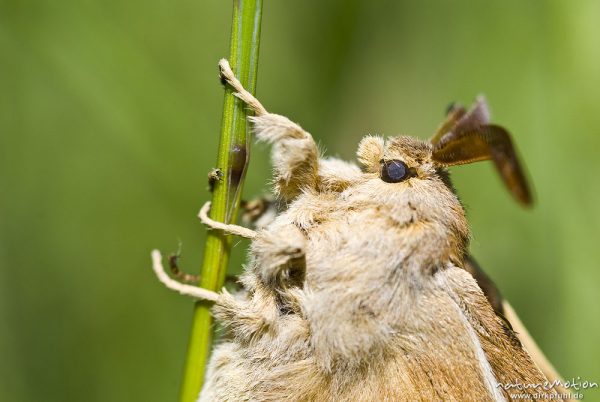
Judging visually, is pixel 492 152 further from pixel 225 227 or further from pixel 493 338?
pixel 225 227

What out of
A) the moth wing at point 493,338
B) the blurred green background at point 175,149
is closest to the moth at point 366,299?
the moth wing at point 493,338

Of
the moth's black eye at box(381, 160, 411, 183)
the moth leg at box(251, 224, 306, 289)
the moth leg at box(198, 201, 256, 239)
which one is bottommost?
the moth leg at box(251, 224, 306, 289)

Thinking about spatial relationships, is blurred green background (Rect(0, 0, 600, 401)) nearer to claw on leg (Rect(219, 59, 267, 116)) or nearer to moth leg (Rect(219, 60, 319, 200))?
moth leg (Rect(219, 60, 319, 200))

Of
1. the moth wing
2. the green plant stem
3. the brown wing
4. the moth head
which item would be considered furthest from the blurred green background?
the green plant stem

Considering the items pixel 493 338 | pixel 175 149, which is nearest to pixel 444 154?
pixel 493 338

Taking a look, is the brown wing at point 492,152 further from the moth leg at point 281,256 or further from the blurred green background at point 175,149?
the blurred green background at point 175,149

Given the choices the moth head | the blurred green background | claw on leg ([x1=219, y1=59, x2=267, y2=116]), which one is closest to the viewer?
claw on leg ([x1=219, y1=59, x2=267, y2=116])

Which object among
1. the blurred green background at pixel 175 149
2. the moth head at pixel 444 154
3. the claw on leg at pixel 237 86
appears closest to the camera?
the claw on leg at pixel 237 86
